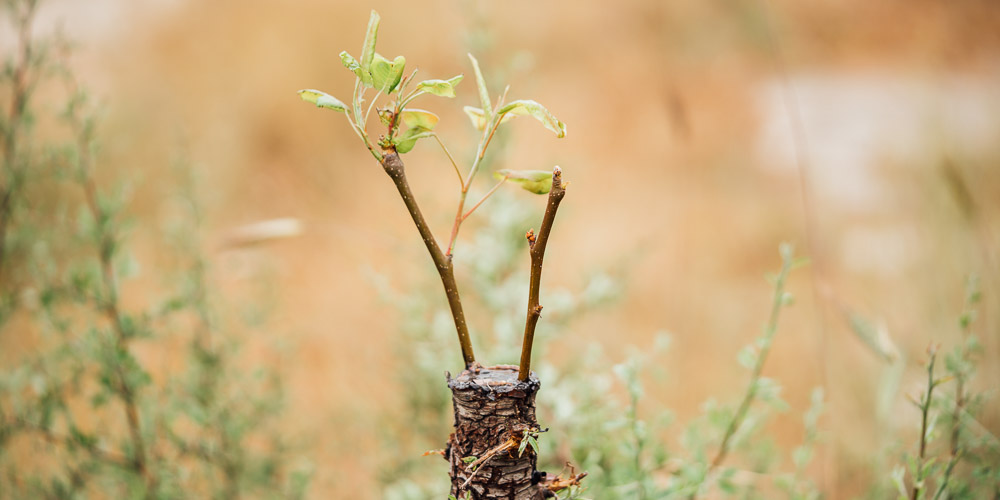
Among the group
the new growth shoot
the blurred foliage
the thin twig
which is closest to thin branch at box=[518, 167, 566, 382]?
the new growth shoot

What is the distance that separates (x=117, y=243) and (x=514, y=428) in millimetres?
335

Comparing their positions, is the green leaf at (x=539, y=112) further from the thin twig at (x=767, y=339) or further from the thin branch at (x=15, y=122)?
the thin branch at (x=15, y=122)

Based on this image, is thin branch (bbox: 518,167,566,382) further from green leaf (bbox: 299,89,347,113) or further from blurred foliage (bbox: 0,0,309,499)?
blurred foliage (bbox: 0,0,309,499)

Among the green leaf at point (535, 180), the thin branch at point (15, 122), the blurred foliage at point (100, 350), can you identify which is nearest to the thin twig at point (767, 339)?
the green leaf at point (535, 180)

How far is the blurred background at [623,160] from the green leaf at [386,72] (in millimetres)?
570

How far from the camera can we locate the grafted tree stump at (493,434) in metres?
0.18

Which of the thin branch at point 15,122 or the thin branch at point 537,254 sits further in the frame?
the thin branch at point 15,122

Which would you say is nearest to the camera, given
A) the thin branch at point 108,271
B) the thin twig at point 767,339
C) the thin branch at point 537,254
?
the thin branch at point 537,254

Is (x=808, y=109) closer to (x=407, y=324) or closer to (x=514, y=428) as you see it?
(x=407, y=324)

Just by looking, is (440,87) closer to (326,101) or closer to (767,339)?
(326,101)

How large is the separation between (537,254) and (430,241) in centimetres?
3

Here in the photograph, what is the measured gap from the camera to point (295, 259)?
1.38 m

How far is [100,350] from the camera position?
0.39 metres

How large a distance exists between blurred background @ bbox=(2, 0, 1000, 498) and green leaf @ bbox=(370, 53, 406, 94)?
57 centimetres
